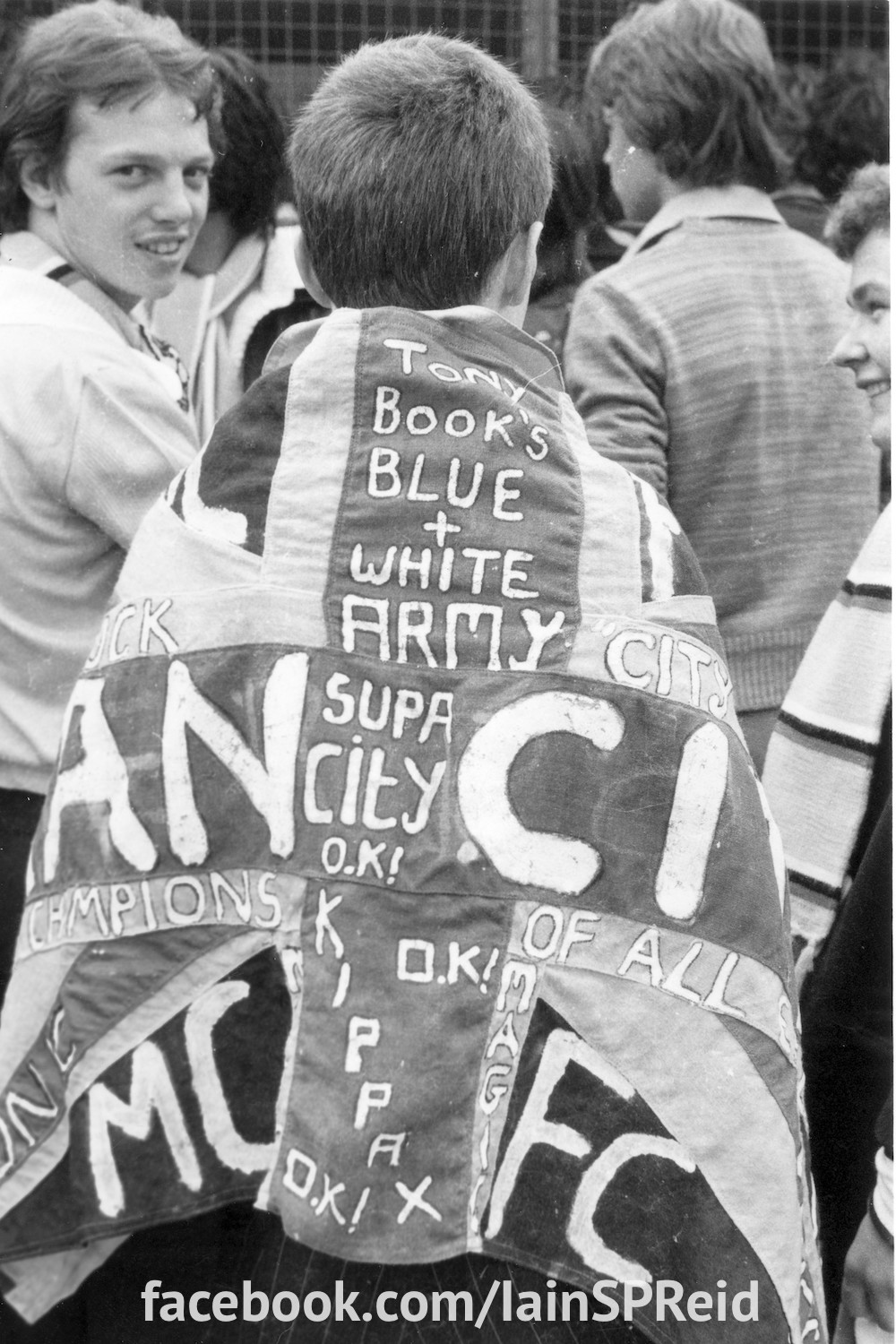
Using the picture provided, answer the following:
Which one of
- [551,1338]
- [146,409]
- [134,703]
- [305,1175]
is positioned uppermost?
[146,409]

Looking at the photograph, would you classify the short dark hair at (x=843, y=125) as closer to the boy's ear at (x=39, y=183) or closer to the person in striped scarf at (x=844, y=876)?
the person in striped scarf at (x=844, y=876)

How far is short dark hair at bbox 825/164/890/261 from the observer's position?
5.88 ft

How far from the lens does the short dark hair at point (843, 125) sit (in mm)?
2859

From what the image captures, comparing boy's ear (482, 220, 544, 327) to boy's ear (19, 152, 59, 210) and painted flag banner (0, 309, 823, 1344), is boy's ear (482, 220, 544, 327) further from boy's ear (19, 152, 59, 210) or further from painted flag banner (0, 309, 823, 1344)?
boy's ear (19, 152, 59, 210)

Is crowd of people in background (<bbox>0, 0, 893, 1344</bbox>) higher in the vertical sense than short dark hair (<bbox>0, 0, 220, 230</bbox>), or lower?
lower

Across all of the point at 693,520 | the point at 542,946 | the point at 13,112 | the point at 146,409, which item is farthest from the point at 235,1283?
the point at 13,112

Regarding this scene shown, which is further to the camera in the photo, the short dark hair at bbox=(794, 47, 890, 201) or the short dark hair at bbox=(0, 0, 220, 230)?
the short dark hair at bbox=(794, 47, 890, 201)

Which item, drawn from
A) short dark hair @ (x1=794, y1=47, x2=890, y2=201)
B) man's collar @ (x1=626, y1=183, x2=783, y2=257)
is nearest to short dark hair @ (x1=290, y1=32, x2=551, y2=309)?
man's collar @ (x1=626, y1=183, x2=783, y2=257)

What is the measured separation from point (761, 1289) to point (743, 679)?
867mm

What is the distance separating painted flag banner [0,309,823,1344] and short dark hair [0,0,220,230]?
608mm

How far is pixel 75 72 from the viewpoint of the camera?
1.64 metres

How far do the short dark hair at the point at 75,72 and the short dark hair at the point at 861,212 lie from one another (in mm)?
740

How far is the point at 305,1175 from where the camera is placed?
45.6 inches

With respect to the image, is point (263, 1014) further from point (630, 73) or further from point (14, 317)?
point (630, 73)
